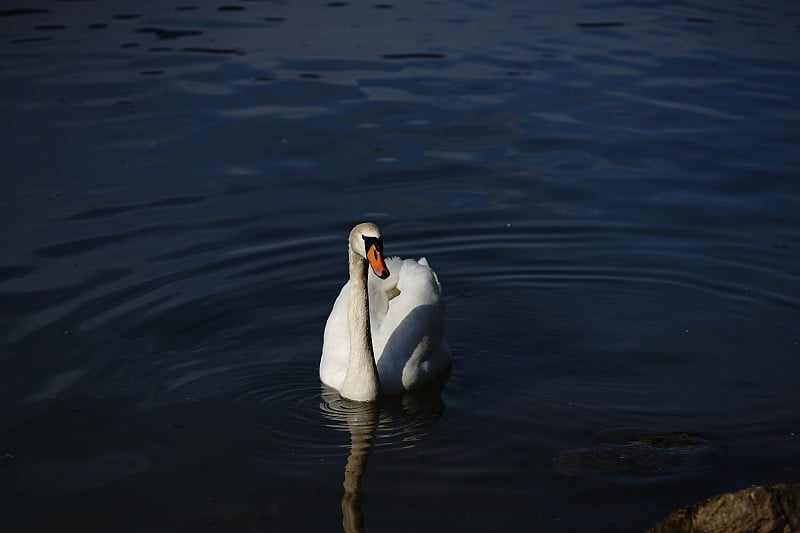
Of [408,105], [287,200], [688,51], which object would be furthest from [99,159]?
[688,51]

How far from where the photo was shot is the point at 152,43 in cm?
2308

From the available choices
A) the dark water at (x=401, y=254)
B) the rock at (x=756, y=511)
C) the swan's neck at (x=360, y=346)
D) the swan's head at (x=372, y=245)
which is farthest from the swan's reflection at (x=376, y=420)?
the rock at (x=756, y=511)

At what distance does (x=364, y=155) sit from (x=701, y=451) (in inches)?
347

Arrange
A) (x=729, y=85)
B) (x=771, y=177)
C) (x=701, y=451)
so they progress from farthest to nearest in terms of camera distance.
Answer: (x=729, y=85), (x=771, y=177), (x=701, y=451)

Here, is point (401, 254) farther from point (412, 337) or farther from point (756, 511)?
point (756, 511)

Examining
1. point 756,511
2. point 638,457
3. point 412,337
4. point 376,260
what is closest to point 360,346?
point 412,337

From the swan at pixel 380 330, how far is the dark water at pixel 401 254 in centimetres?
24

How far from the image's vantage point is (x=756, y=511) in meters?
6.34

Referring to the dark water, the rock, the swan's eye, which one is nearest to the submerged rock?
the dark water

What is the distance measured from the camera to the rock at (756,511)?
6312mm

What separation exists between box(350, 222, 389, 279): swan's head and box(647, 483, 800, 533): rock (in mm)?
3408

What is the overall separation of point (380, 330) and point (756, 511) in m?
4.52

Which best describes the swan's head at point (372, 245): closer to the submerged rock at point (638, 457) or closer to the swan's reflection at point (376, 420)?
the swan's reflection at point (376, 420)

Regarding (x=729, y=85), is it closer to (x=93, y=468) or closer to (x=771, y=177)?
(x=771, y=177)
